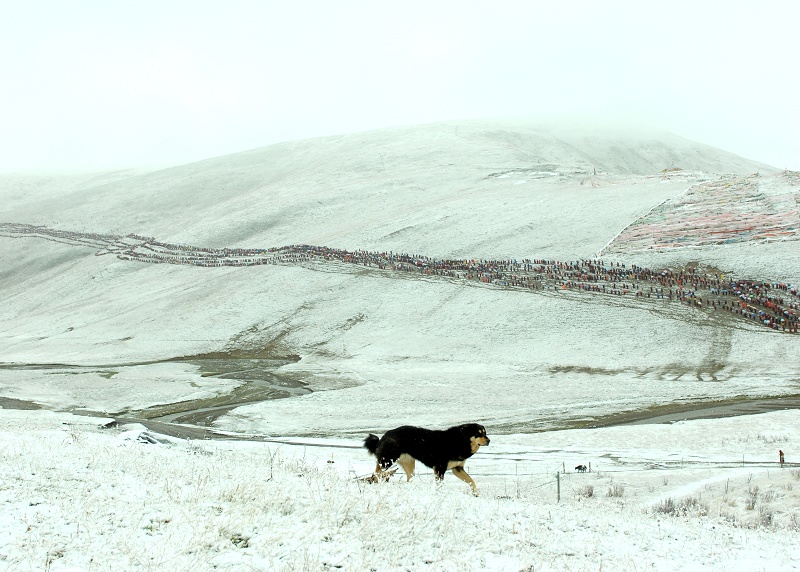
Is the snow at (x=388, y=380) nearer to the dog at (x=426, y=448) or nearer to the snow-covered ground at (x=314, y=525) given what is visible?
Answer: the snow-covered ground at (x=314, y=525)

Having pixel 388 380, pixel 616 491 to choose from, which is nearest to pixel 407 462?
pixel 616 491

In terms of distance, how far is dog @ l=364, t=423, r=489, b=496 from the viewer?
457 inches

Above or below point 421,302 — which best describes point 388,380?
below

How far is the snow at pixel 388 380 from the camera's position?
8.19 metres

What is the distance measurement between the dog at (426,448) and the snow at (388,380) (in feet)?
2.71

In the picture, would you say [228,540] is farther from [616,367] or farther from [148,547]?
[616,367]

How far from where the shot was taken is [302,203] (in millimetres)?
125125

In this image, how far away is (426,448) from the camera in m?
11.9

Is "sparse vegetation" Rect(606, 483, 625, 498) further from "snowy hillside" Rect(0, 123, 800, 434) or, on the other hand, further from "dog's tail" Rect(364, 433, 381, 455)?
"snowy hillside" Rect(0, 123, 800, 434)

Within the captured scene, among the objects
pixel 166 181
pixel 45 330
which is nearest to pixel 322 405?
pixel 45 330

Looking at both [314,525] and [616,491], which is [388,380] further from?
[314,525]

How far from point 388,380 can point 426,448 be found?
36780 mm

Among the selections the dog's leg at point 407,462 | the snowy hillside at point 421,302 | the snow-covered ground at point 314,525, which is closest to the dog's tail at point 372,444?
the dog's leg at point 407,462

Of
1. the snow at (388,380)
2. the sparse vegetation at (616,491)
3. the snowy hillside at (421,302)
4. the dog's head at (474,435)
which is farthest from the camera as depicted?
the snowy hillside at (421,302)
